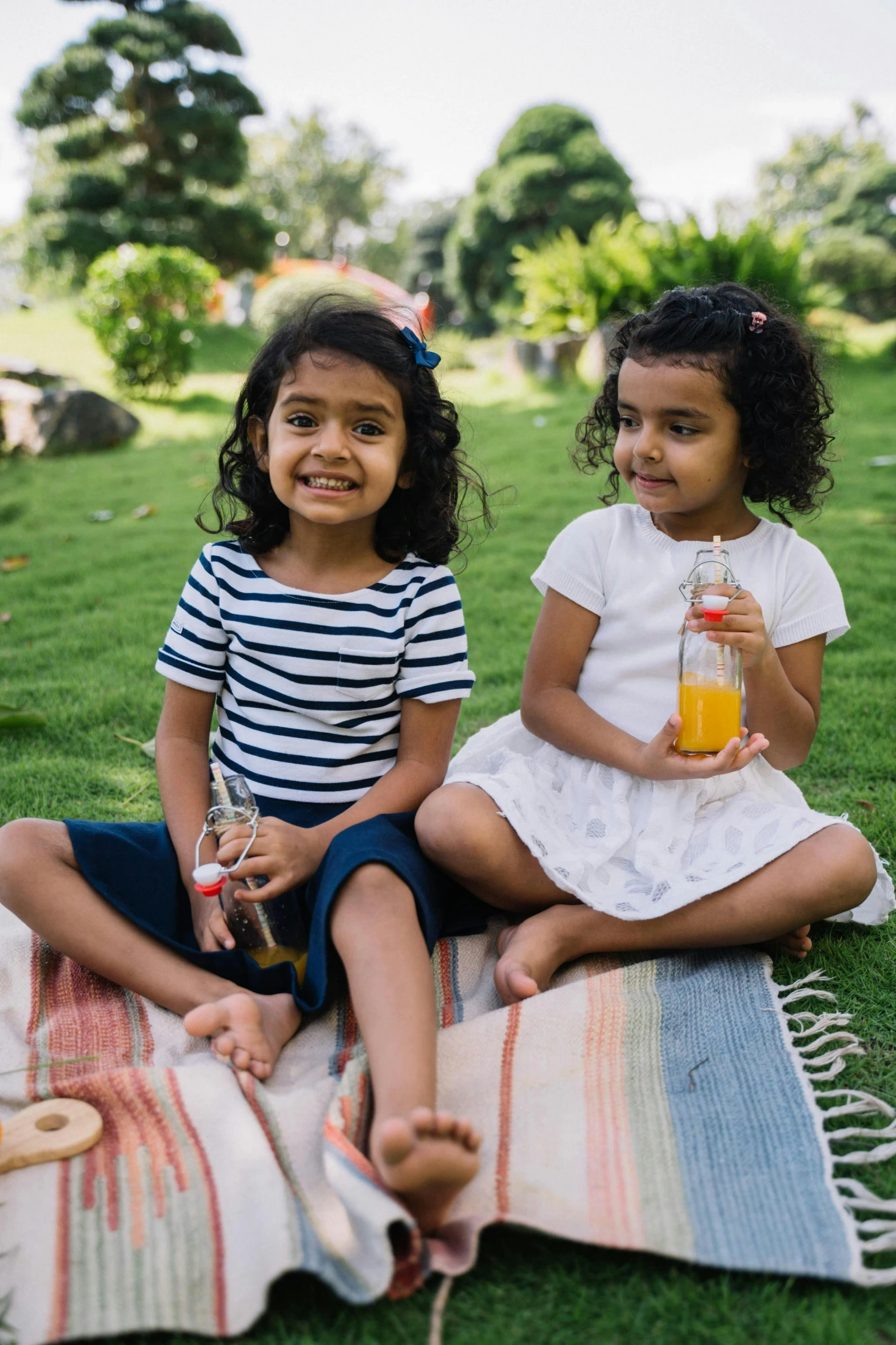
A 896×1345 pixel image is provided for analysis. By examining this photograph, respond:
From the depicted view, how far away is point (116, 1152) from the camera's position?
1.49m

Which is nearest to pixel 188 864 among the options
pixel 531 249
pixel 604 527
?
pixel 604 527

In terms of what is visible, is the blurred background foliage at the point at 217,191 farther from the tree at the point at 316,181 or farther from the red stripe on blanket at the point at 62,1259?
the tree at the point at 316,181

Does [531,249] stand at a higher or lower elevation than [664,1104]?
higher

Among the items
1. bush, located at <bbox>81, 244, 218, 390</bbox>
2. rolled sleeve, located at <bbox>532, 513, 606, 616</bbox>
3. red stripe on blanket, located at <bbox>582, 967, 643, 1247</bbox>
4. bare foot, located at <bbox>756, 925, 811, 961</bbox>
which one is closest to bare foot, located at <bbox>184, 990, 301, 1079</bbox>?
red stripe on blanket, located at <bbox>582, 967, 643, 1247</bbox>

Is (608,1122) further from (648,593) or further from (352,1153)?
(648,593)

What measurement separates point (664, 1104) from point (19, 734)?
229cm

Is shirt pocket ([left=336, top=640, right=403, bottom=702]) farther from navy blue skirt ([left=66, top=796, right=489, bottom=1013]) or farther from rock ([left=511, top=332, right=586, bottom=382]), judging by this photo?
rock ([left=511, top=332, right=586, bottom=382])

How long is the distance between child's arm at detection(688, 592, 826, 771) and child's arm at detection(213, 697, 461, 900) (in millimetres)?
547

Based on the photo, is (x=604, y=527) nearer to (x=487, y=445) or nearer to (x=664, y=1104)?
(x=664, y=1104)

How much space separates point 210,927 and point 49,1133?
0.47 m

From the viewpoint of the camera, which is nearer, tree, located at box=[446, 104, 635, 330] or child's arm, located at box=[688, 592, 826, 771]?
child's arm, located at box=[688, 592, 826, 771]

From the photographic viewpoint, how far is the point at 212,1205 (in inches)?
54.5

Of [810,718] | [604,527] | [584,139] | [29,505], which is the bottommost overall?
[29,505]

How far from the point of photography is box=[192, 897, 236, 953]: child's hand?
189 cm
